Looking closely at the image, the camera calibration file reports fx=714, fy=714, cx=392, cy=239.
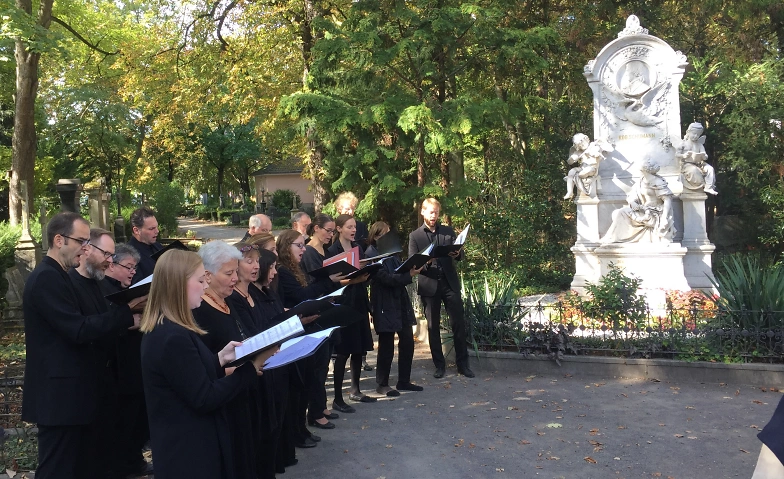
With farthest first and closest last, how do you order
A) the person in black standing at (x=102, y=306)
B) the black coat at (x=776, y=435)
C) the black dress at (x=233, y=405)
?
the person in black standing at (x=102, y=306)
the black dress at (x=233, y=405)
the black coat at (x=776, y=435)

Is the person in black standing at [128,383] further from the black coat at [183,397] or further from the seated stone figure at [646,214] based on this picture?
the seated stone figure at [646,214]

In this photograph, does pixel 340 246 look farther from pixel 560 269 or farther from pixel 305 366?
pixel 560 269

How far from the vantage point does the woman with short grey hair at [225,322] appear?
12.7 ft

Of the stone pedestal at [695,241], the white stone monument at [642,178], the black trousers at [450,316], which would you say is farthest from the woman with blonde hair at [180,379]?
the stone pedestal at [695,241]

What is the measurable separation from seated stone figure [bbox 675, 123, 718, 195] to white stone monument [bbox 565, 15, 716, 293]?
2 cm

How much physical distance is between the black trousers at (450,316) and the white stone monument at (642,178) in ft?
16.9

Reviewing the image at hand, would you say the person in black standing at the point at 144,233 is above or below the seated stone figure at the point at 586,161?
below

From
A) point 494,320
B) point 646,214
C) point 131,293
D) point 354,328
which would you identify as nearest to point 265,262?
point 131,293

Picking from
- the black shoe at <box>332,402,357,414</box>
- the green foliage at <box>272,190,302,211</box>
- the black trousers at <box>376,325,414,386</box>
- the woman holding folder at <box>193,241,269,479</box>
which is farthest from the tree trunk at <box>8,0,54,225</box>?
the green foliage at <box>272,190,302,211</box>

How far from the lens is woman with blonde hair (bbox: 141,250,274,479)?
3.24 metres

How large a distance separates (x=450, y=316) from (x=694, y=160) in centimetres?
685

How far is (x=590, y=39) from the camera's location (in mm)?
18406

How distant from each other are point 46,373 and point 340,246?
11.6ft

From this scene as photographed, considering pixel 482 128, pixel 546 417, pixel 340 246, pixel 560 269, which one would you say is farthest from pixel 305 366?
pixel 560 269
